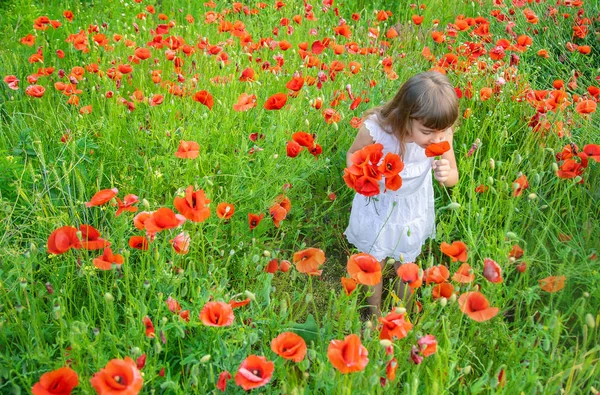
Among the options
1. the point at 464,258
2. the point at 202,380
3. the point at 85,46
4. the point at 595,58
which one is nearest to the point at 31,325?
the point at 202,380

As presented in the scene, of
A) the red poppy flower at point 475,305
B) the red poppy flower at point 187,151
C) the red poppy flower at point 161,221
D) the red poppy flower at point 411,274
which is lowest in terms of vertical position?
the red poppy flower at point 475,305

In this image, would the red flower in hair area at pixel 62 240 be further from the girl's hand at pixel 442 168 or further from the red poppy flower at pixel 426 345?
the girl's hand at pixel 442 168

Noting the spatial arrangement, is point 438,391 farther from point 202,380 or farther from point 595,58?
point 595,58

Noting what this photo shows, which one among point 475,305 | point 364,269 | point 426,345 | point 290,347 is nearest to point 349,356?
point 290,347


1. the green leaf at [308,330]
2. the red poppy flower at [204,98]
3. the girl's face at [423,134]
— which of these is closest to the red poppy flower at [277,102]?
the red poppy flower at [204,98]

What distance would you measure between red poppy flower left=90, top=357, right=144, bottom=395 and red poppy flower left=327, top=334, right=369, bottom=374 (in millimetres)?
447

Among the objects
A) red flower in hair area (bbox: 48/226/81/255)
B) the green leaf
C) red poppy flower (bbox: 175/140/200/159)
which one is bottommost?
the green leaf

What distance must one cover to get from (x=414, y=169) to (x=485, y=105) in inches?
45.7

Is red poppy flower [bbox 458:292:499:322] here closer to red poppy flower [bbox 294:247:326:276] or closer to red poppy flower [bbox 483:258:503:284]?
red poppy flower [bbox 483:258:503:284]

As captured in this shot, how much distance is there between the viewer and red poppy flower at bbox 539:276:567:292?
1.85 metres

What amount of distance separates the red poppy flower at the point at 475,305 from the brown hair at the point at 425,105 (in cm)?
83

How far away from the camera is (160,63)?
383cm

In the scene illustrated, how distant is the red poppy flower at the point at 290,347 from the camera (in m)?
1.48

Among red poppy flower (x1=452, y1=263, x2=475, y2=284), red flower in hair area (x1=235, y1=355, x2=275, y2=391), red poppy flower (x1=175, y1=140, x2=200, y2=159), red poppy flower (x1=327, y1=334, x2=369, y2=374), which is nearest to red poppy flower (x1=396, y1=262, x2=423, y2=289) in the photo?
red poppy flower (x1=452, y1=263, x2=475, y2=284)
